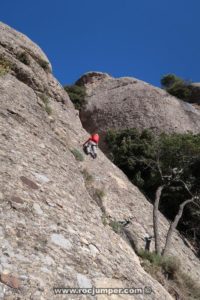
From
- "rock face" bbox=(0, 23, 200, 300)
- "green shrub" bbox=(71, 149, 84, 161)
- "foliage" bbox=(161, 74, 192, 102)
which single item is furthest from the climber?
"foliage" bbox=(161, 74, 192, 102)

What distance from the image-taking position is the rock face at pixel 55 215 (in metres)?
5.79

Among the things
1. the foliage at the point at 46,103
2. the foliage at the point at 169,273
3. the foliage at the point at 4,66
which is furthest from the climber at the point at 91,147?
the foliage at the point at 169,273

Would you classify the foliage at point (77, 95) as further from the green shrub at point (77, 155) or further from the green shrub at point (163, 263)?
the green shrub at point (163, 263)

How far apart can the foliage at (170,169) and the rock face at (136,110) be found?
6.53 meters

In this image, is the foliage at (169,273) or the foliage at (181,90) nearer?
the foliage at (169,273)

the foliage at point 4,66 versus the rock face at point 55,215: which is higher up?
the foliage at point 4,66

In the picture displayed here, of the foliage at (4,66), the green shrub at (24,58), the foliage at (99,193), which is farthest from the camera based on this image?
the green shrub at (24,58)

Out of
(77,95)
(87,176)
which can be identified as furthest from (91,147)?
(77,95)

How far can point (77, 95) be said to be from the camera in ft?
109

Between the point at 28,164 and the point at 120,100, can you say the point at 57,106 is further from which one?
the point at 120,100

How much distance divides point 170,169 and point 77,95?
689 inches

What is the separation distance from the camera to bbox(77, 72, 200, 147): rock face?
2845cm

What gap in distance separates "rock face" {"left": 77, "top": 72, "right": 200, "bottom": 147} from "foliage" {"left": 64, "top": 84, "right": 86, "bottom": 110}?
1.92 ft

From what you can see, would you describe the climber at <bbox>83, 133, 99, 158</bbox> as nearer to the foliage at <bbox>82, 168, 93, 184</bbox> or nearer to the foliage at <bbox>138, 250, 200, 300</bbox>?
the foliage at <bbox>82, 168, 93, 184</bbox>
